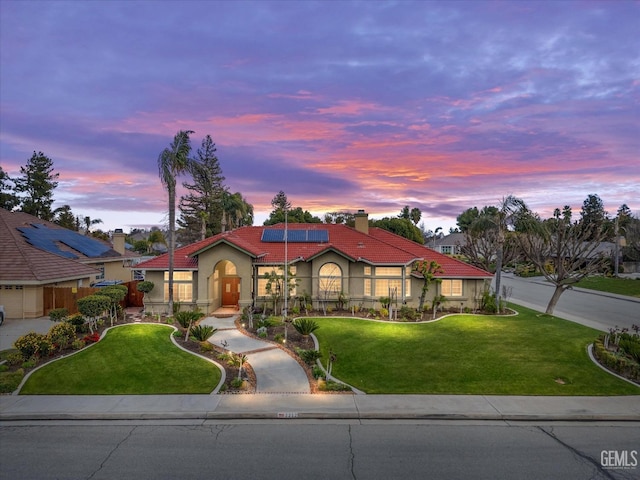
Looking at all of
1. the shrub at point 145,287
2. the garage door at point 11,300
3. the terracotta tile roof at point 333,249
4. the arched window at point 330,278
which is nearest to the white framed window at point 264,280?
the terracotta tile roof at point 333,249

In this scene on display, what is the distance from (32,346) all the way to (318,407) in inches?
505

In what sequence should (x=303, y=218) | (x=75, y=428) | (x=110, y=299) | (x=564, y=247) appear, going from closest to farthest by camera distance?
(x=75, y=428) → (x=110, y=299) → (x=564, y=247) → (x=303, y=218)

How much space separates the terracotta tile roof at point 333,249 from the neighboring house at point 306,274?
0.23 ft

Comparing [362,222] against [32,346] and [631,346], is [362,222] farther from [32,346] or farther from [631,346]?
[32,346]

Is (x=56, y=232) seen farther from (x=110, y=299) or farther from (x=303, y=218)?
(x=303, y=218)

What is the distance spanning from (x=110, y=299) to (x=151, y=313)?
3995 millimetres

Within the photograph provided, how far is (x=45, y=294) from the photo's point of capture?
25.1m

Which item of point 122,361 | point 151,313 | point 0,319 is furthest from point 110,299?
point 0,319

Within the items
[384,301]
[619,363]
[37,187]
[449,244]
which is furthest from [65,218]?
[449,244]

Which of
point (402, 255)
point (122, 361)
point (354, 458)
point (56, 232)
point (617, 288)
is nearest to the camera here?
point (354, 458)

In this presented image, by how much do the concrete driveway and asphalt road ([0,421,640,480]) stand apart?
1059 cm

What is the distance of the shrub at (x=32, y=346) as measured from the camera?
1560cm

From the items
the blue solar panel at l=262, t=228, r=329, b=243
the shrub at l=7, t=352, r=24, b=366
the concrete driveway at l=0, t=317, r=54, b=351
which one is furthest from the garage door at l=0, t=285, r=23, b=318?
the blue solar panel at l=262, t=228, r=329, b=243

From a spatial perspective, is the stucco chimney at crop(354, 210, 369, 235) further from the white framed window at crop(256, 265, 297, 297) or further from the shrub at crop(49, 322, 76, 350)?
the shrub at crop(49, 322, 76, 350)
